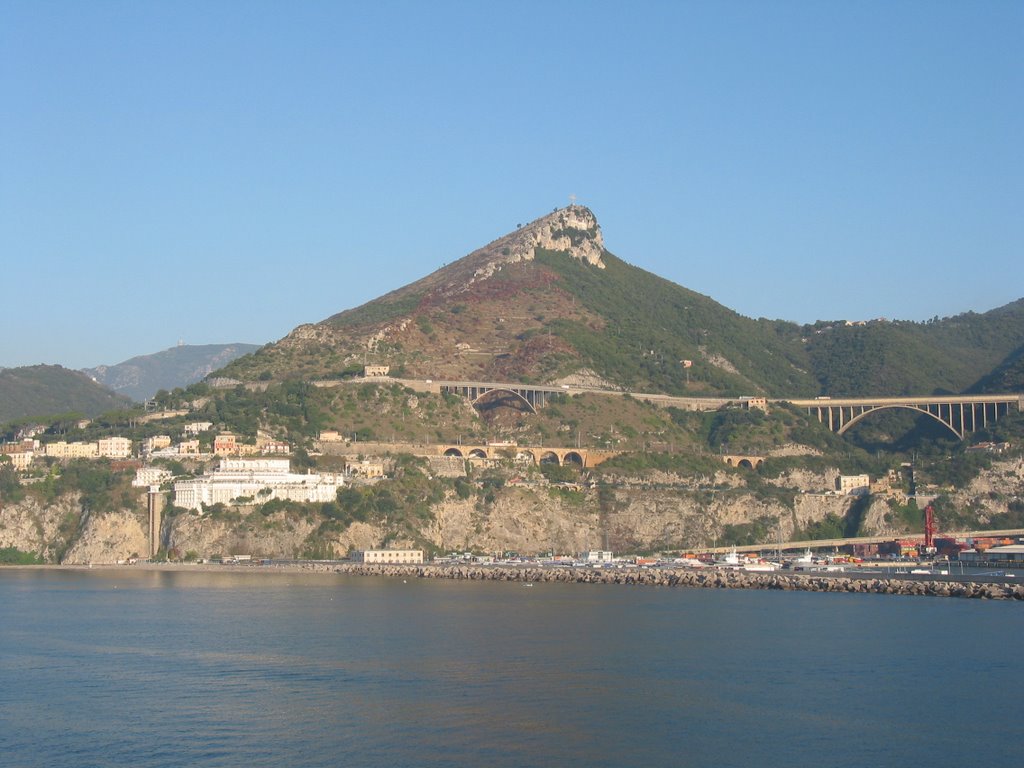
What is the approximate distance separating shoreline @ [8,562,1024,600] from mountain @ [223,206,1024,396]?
121ft

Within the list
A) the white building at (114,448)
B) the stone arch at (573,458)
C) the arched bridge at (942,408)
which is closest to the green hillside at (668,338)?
the arched bridge at (942,408)

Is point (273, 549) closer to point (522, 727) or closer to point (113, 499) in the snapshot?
point (113, 499)

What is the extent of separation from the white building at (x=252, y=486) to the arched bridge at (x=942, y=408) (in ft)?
186

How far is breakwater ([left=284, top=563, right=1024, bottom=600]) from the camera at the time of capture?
78.0m

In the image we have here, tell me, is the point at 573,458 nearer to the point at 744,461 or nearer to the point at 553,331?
the point at 744,461

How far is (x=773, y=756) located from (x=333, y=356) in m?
105

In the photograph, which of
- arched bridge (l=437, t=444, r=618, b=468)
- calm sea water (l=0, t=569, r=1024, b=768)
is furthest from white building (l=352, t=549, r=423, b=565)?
calm sea water (l=0, t=569, r=1024, b=768)

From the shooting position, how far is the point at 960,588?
77.6 m

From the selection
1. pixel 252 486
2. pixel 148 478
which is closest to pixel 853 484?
pixel 252 486

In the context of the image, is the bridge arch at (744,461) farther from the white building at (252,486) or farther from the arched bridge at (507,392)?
the white building at (252,486)

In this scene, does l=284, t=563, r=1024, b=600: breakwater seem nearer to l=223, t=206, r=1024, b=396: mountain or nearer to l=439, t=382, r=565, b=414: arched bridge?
l=439, t=382, r=565, b=414: arched bridge

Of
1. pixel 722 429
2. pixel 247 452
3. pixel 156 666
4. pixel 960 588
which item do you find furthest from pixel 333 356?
pixel 156 666

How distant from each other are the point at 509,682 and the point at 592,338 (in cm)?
10500

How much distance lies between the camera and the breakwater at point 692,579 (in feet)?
256
